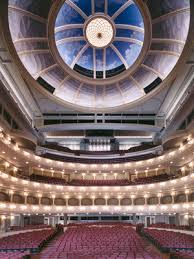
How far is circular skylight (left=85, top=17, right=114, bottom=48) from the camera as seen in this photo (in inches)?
1336

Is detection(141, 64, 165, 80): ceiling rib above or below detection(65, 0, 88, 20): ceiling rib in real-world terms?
below

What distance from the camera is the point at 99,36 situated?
35281mm

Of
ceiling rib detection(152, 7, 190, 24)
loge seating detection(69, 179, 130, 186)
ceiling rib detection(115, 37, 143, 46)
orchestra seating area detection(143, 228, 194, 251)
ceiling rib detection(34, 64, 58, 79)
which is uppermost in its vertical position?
ceiling rib detection(115, 37, 143, 46)

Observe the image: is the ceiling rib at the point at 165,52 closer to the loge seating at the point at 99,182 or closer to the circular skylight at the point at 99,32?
the circular skylight at the point at 99,32

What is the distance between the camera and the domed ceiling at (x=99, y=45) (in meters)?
28.9

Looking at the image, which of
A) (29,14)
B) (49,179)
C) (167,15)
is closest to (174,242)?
(167,15)

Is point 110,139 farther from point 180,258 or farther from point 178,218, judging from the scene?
point 180,258

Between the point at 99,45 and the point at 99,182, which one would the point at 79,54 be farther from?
the point at 99,182

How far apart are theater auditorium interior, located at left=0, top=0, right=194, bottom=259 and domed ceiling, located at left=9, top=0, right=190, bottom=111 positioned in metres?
0.13

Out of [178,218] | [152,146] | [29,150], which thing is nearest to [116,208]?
[178,218]

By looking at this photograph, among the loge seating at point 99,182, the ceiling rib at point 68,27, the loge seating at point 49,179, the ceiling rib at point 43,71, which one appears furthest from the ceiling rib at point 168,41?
the loge seating at point 49,179

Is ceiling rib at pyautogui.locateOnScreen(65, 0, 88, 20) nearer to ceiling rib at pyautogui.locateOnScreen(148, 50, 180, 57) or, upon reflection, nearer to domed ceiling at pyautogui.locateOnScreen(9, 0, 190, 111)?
domed ceiling at pyautogui.locateOnScreen(9, 0, 190, 111)

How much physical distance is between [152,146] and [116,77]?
11543 millimetres

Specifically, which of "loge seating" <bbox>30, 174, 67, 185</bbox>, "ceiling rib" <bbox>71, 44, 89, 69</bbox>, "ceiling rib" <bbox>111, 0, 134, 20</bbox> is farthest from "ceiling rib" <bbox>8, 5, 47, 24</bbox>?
"loge seating" <bbox>30, 174, 67, 185</bbox>
